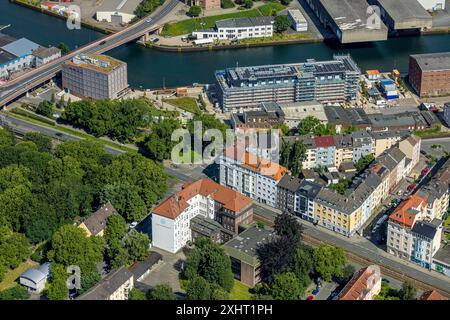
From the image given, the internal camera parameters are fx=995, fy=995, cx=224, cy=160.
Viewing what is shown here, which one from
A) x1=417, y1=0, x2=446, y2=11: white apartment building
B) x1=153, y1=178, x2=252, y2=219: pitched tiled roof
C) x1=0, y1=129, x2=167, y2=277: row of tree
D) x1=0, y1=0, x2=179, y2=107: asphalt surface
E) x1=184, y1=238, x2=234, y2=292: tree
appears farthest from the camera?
x1=417, y1=0, x2=446, y2=11: white apartment building

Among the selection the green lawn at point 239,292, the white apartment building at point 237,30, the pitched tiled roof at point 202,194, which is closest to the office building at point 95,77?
the white apartment building at point 237,30

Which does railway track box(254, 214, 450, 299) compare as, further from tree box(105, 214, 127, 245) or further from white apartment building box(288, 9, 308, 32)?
white apartment building box(288, 9, 308, 32)

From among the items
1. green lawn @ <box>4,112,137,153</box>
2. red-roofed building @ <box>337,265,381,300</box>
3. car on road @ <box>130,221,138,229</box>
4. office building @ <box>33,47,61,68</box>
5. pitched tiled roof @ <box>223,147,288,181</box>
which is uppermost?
pitched tiled roof @ <box>223,147,288,181</box>

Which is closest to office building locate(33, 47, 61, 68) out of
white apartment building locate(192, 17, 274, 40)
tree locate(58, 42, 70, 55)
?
tree locate(58, 42, 70, 55)

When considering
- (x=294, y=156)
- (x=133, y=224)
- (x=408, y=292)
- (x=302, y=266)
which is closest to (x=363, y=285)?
(x=408, y=292)

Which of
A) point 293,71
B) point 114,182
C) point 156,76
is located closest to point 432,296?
point 114,182

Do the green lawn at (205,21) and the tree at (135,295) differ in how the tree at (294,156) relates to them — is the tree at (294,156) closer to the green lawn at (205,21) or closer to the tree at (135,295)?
the tree at (135,295)

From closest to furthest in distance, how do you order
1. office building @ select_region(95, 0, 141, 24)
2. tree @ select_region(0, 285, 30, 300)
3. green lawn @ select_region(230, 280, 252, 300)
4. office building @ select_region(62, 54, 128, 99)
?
tree @ select_region(0, 285, 30, 300) < green lawn @ select_region(230, 280, 252, 300) < office building @ select_region(62, 54, 128, 99) < office building @ select_region(95, 0, 141, 24)

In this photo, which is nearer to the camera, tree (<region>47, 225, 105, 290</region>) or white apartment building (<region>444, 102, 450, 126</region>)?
tree (<region>47, 225, 105, 290</region>)
